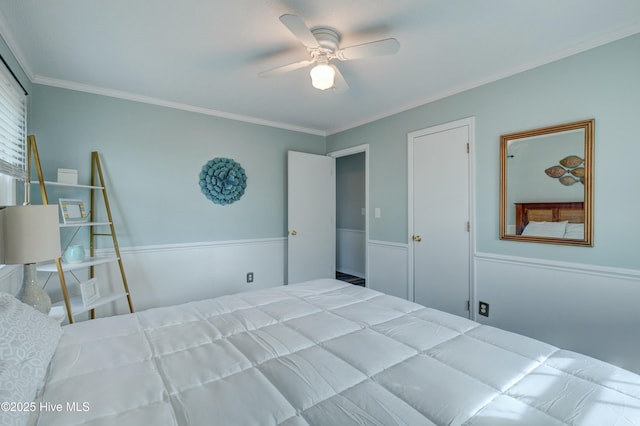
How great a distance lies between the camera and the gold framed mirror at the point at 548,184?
2.08m

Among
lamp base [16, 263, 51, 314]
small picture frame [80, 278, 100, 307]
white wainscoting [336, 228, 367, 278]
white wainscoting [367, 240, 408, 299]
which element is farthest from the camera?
white wainscoting [336, 228, 367, 278]

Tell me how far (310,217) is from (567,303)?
2775mm

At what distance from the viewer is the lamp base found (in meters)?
1.68

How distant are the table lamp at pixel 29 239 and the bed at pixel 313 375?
461 millimetres

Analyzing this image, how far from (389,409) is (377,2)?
6.13 feet

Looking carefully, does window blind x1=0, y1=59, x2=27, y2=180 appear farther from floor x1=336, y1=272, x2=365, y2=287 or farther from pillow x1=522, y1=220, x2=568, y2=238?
floor x1=336, y1=272, x2=365, y2=287

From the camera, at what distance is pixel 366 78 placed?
8.42 ft

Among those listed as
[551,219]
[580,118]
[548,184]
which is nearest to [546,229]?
[551,219]

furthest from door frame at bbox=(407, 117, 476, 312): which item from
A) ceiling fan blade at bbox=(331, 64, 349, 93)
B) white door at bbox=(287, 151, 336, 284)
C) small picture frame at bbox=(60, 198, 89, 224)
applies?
small picture frame at bbox=(60, 198, 89, 224)

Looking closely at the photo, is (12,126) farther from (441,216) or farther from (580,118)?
(580,118)

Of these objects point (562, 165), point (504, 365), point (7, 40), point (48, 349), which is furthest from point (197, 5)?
point (562, 165)

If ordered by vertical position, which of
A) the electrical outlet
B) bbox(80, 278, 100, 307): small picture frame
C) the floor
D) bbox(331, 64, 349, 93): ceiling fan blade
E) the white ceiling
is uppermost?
the white ceiling

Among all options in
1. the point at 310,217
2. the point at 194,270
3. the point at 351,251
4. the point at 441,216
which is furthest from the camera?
the point at 351,251

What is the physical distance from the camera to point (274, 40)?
1995mm
